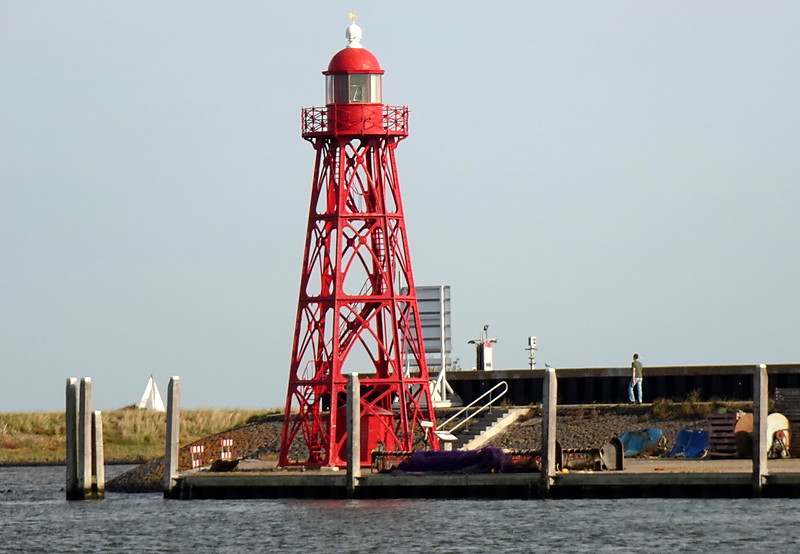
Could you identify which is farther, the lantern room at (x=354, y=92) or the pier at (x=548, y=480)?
the lantern room at (x=354, y=92)

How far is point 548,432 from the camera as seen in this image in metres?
53.1

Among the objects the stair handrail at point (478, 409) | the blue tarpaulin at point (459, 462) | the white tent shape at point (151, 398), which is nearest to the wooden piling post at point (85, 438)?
the blue tarpaulin at point (459, 462)

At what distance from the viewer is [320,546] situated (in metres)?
49.3

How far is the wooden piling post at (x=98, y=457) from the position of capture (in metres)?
59.1

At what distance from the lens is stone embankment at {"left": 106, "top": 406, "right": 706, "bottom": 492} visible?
66.4m


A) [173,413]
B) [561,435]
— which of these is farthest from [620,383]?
[173,413]

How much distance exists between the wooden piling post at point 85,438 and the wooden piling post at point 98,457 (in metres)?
0.16

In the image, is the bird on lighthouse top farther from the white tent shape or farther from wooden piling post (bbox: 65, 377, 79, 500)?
the white tent shape

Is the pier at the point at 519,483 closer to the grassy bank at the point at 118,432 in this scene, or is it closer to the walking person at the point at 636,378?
the walking person at the point at 636,378

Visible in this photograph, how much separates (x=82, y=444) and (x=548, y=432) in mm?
13429

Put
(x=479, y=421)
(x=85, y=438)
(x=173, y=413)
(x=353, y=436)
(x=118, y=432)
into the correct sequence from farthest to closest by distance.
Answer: (x=118, y=432), (x=479, y=421), (x=85, y=438), (x=173, y=413), (x=353, y=436)

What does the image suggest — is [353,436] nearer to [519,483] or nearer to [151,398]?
[519,483]

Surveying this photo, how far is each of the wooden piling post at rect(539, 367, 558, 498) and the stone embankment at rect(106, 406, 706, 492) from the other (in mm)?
11390

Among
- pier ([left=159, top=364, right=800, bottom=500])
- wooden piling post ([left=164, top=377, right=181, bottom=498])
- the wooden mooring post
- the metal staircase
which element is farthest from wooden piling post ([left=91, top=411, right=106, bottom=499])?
the metal staircase
